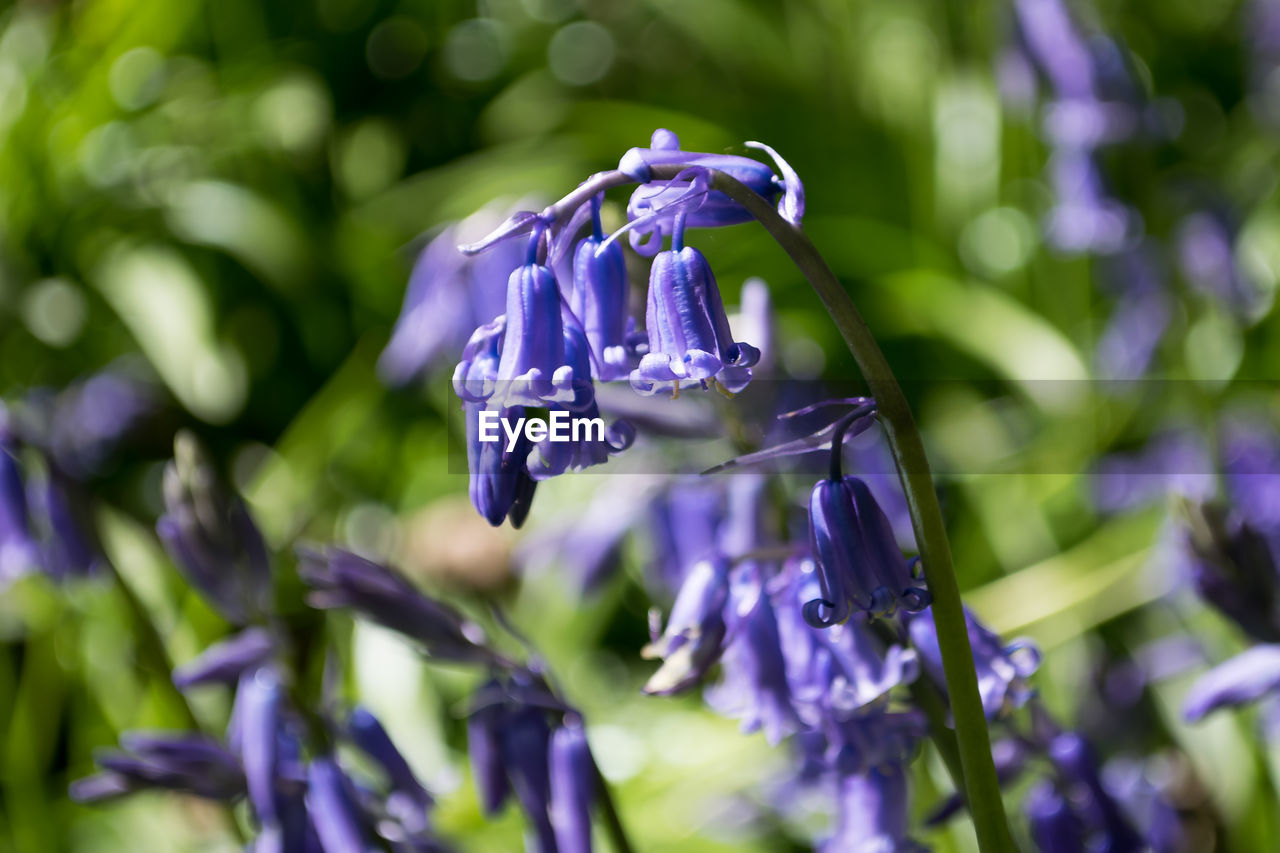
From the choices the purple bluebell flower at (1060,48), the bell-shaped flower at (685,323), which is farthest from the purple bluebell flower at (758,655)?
the purple bluebell flower at (1060,48)

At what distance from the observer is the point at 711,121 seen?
3.29 meters

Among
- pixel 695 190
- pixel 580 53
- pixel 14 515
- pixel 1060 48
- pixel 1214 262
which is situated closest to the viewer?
pixel 695 190

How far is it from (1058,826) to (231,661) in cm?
79

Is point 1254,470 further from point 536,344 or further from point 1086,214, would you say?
point 536,344

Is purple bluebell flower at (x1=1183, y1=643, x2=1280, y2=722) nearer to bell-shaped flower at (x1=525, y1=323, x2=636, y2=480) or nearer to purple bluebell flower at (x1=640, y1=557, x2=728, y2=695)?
purple bluebell flower at (x1=640, y1=557, x2=728, y2=695)

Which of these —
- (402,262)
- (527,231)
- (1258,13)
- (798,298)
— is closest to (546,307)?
(527,231)

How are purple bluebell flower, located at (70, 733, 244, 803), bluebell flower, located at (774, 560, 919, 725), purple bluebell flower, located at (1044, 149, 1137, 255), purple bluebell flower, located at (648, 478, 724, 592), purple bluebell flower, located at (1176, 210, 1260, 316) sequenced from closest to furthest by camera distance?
1. bluebell flower, located at (774, 560, 919, 725)
2. purple bluebell flower, located at (70, 733, 244, 803)
3. purple bluebell flower, located at (648, 478, 724, 592)
4. purple bluebell flower, located at (1176, 210, 1260, 316)
5. purple bluebell flower, located at (1044, 149, 1137, 255)

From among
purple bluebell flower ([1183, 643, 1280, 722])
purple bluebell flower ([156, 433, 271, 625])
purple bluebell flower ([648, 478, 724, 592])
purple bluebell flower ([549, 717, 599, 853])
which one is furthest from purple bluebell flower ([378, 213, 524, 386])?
purple bluebell flower ([1183, 643, 1280, 722])

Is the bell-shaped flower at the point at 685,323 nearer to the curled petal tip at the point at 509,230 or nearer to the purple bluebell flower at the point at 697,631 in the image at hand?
the curled petal tip at the point at 509,230

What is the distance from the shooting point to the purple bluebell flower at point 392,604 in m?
0.91

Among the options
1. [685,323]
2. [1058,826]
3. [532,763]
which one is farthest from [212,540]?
[1058,826]

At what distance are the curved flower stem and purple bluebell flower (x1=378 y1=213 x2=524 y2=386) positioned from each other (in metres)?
0.90

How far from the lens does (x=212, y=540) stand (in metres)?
1.11

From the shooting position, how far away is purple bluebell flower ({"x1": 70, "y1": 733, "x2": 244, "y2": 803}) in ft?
3.38
